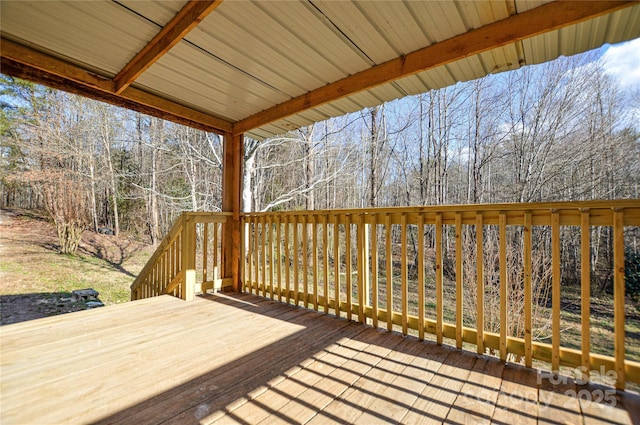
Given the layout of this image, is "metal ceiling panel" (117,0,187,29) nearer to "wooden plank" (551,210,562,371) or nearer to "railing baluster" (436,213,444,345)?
"railing baluster" (436,213,444,345)

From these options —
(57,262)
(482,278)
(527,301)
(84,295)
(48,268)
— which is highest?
(482,278)

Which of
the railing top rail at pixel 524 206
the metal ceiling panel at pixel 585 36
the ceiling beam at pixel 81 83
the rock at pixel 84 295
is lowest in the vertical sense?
the rock at pixel 84 295

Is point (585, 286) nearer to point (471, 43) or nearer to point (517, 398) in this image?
point (517, 398)

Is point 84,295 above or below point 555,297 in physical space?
below

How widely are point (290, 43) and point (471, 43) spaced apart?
1.30 metres

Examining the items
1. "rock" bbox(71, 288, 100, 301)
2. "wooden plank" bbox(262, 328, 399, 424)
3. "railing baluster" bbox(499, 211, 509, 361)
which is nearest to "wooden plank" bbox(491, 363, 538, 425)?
"railing baluster" bbox(499, 211, 509, 361)

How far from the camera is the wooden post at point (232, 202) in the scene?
3.96 meters

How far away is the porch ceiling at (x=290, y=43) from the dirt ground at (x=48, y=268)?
628 cm

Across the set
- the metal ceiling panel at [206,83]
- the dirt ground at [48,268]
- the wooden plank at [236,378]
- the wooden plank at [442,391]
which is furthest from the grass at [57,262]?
the wooden plank at [442,391]

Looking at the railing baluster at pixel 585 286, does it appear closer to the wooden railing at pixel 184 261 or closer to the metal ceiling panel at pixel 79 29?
the metal ceiling panel at pixel 79 29

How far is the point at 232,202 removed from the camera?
4.05 meters

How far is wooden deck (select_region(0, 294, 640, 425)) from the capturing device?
54.8 inches

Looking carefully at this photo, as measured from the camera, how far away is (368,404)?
4.83 ft

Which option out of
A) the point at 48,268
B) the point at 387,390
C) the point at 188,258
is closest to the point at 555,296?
the point at 387,390
